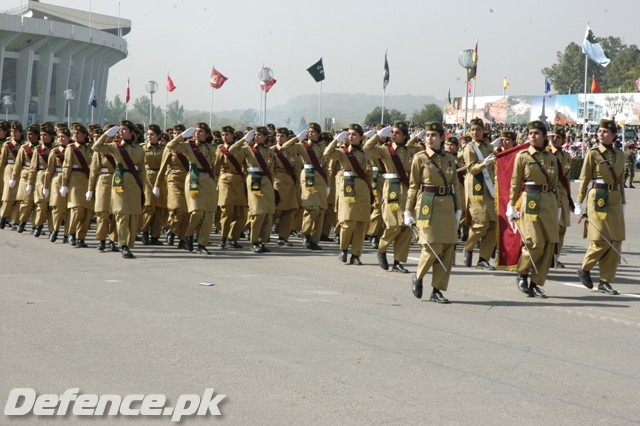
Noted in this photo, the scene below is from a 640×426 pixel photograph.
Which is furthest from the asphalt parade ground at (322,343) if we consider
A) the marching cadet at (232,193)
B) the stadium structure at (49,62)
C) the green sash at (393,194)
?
the stadium structure at (49,62)

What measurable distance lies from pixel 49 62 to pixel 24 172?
66382mm

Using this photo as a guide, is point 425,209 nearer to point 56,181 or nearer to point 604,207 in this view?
point 604,207

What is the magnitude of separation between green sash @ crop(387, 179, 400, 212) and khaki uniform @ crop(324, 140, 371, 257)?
2.46 ft

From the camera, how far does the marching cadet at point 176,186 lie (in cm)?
1504

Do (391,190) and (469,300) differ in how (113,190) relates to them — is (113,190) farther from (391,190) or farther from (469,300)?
(469,300)

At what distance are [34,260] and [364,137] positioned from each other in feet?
16.1

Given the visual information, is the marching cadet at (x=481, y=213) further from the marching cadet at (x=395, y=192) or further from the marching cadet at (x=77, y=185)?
the marching cadet at (x=77, y=185)

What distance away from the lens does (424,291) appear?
10.6 meters

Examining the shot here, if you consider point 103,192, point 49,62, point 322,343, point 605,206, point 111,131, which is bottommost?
point 322,343

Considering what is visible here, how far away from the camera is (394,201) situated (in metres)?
12.4

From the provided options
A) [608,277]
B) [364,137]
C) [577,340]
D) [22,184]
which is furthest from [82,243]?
[577,340]

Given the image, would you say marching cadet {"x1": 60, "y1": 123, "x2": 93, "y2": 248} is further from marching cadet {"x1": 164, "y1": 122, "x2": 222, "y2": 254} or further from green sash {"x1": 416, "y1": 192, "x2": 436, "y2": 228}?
green sash {"x1": 416, "y1": 192, "x2": 436, "y2": 228}

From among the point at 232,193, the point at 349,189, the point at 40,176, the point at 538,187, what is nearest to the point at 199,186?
the point at 232,193

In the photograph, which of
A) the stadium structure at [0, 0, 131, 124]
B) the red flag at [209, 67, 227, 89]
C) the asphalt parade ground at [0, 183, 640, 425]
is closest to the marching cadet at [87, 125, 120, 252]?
the asphalt parade ground at [0, 183, 640, 425]
